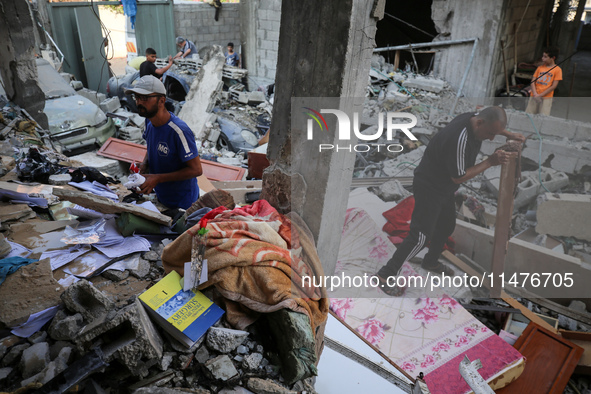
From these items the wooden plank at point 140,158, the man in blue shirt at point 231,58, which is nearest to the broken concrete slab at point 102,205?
the wooden plank at point 140,158

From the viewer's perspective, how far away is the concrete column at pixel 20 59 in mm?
5770

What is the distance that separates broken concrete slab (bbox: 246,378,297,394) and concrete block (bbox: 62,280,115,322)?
2.98ft

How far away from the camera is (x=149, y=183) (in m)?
3.48

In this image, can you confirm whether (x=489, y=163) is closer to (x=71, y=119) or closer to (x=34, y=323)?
(x=34, y=323)

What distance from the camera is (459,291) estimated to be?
4258 mm

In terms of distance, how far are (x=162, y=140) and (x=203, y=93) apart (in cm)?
602

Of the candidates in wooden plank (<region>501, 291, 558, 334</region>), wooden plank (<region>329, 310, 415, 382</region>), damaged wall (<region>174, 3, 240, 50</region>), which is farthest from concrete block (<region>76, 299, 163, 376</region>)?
damaged wall (<region>174, 3, 240, 50</region>)

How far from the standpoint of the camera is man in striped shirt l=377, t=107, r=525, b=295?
3.17 metres

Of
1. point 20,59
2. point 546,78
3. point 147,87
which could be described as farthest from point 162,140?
Result: point 546,78

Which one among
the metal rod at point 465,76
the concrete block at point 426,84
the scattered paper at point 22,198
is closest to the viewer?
the scattered paper at point 22,198

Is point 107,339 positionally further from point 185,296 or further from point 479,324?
point 479,324

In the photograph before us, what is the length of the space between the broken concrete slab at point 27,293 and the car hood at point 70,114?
15.0ft

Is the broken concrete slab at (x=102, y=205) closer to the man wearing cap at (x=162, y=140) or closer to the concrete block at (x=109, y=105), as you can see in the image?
the man wearing cap at (x=162, y=140)

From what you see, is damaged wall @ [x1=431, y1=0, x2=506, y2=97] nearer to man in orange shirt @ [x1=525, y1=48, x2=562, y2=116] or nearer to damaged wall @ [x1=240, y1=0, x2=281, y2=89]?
man in orange shirt @ [x1=525, y1=48, x2=562, y2=116]
